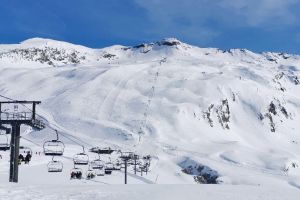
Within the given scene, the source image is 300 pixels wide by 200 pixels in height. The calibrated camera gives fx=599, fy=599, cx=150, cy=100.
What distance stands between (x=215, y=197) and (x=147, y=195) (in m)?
2.59

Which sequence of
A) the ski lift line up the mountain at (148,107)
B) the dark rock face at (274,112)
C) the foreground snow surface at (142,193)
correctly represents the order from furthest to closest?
the dark rock face at (274,112)
the ski lift line up the mountain at (148,107)
the foreground snow surface at (142,193)

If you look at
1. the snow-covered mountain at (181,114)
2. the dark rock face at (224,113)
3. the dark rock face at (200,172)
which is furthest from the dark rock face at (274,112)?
the dark rock face at (200,172)

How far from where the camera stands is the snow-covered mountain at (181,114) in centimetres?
10438

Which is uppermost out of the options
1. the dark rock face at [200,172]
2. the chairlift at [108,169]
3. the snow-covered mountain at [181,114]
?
the snow-covered mountain at [181,114]

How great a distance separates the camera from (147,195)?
74.7 ft

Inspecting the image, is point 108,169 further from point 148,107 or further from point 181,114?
point 148,107

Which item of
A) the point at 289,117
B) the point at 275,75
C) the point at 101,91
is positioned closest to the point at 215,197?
the point at 101,91

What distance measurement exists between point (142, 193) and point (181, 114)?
117 meters

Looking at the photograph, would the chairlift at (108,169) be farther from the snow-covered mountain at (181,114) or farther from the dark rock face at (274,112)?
the dark rock face at (274,112)

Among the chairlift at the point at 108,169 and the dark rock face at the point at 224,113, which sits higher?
the dark rock face at the point at 224,113

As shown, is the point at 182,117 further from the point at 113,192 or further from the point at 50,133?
the point at 113,192

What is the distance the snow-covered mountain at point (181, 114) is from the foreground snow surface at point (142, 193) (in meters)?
52.1

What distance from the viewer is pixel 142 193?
23.4 m

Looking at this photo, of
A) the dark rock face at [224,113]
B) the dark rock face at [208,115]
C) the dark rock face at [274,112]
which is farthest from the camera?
the dark rock face at [274,112]
